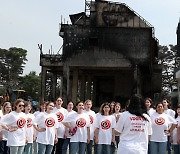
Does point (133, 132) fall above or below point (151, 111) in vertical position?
below

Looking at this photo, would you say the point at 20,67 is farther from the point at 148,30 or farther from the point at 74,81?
the point at 148,30

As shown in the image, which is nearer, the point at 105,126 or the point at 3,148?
the point at 105,126

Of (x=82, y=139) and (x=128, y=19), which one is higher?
(x=128, y=19)

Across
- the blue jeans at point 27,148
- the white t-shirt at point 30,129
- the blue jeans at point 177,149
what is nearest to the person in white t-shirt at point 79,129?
the white t-shirt at point 30,129

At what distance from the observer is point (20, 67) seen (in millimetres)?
80062

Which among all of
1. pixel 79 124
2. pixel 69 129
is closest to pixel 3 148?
pixel 69 129

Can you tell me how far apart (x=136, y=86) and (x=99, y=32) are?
547cm

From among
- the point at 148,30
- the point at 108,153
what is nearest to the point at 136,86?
the point at 148,30

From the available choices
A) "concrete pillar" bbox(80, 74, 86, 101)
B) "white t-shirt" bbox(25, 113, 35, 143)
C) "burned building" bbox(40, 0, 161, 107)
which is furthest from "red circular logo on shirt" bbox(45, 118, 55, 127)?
"concrete pillar" bbox(80, 74, 86, 101)

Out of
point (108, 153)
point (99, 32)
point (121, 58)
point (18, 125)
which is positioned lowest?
point (108, 153)

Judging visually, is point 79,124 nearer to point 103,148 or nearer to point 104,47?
point 103,148

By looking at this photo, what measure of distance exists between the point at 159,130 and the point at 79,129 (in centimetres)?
198

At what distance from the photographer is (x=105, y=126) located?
31.3 feet

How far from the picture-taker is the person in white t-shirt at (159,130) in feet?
29.8
